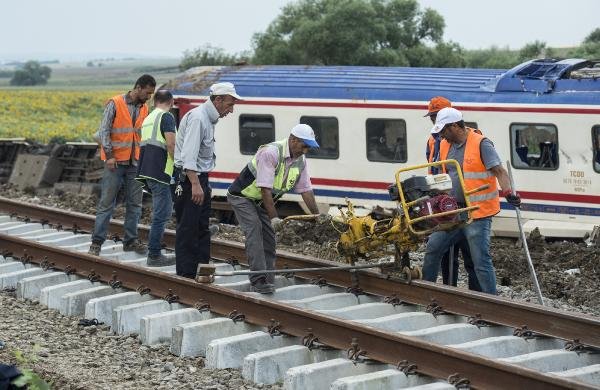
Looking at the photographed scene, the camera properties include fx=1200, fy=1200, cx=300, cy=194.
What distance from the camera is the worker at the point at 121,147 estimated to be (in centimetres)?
1281

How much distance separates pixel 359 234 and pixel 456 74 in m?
9.08

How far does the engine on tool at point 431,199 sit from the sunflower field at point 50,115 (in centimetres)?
2775

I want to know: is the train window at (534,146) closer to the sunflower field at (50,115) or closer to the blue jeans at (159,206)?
the blue jeans at (159,206)

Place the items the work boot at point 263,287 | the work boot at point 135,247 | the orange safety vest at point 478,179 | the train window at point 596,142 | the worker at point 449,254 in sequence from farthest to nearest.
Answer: the train window at point 596,142 < the work boot at point 135,247 < the worker at point 449,254 < the work boot at point 263,287 < the orange safety vest at point 478,179

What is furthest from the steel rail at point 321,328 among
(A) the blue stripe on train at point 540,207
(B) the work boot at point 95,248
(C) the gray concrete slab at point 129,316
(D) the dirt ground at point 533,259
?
(A) the blue stripe on train at point 540,207

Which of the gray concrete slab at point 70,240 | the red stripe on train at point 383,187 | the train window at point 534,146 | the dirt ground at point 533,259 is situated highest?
the train window at point 534,146

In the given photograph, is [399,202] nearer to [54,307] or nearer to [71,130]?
[54,307]

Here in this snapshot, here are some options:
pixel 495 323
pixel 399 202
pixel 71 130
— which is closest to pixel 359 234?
pixel 399 202

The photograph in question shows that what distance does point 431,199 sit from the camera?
1004cm

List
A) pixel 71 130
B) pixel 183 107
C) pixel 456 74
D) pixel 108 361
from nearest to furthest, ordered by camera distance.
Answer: pixel 108 361 → pixel 456 74 → pixel 183 107 → pixel 71 130

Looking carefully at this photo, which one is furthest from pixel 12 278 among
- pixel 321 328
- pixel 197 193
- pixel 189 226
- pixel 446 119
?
pixel 446 119

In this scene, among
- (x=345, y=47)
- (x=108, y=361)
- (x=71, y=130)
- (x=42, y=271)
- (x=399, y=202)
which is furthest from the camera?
(x=71, y=130)

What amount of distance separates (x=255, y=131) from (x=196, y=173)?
8833 mm

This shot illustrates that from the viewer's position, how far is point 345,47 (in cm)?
3775
